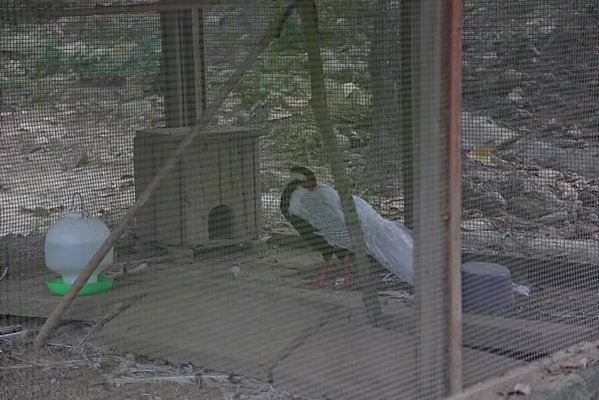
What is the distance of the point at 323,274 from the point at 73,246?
1.09 meters

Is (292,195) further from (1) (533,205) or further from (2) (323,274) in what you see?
→ (1) (533,205)

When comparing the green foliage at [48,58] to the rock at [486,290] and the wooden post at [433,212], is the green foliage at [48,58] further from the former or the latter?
the rock at [486,290]

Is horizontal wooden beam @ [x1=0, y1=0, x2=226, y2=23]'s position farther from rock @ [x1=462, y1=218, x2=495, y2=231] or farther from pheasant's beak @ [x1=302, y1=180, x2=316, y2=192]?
rock @ [x1=462, y1=218, x2=495, y2=231]

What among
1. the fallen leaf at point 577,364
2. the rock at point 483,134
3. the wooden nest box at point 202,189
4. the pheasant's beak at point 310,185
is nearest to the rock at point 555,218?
the rock at point 483,134

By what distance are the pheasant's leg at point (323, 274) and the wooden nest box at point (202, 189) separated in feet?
2.77

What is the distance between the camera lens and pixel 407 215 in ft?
12.0

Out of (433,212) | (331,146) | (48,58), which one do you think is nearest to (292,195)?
(331,146)

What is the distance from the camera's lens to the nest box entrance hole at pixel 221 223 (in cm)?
478

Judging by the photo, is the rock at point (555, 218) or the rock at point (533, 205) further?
the rock at point (555, 218)

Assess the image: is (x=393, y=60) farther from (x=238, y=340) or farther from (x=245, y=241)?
(x=245, y=241)

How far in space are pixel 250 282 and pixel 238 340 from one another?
676mm

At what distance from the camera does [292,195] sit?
4242mm

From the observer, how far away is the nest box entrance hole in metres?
4.78

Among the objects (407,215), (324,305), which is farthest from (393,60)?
(324,305)
